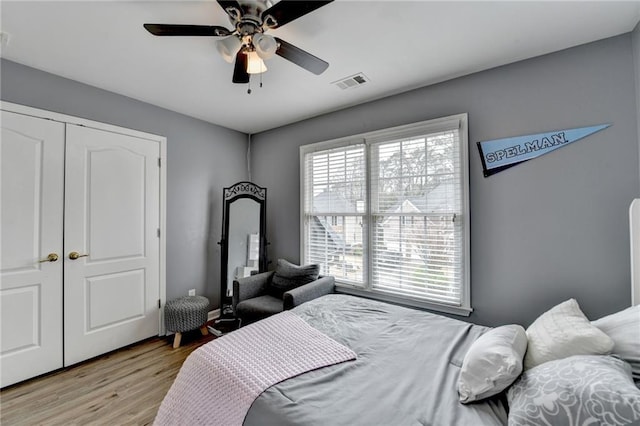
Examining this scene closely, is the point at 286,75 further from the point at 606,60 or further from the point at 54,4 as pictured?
the point at 606,60

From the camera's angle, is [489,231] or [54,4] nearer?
[54,4]

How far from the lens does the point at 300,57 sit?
5.83ft

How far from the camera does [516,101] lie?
2238 mm

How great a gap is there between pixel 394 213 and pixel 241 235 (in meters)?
2.02

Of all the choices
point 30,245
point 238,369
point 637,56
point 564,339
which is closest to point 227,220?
point 30,245

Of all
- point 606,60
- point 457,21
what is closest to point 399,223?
point 457,21

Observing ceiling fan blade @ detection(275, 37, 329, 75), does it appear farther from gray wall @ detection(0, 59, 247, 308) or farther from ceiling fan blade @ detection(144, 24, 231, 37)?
gray wall @ detection(0, 59, 247, 308)

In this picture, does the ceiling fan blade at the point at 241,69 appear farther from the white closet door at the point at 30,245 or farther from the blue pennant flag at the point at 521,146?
the blue pennant flag at the point at 521,146

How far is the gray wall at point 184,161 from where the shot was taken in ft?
8.32

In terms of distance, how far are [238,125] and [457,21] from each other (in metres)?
2.91

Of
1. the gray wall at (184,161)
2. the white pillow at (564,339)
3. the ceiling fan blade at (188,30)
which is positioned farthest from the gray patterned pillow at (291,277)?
the ceiling fan blade at (188,30)

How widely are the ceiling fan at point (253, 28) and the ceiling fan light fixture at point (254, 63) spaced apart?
0.05 meters

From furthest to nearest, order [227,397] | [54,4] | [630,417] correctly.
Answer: [54,4] < [227,397] < [630,417]

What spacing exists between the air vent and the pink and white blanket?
7.16 feet
